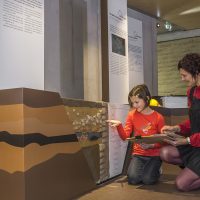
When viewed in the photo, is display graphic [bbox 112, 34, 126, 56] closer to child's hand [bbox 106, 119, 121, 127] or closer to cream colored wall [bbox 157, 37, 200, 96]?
child's hand [bbox 106, 119, 121, 127]

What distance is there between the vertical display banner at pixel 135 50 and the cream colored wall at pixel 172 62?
11.3ft

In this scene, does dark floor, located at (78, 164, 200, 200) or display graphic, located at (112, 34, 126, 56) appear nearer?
dark floor, located at (78, 164, 200, 200)

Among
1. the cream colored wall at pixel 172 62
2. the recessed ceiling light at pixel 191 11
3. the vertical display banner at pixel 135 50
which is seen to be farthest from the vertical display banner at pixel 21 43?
the cream colored wall at pixel 172 62

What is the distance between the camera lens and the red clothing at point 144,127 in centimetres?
332

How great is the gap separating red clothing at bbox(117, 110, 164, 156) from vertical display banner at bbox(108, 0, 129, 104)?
526mm

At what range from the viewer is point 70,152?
272 cm

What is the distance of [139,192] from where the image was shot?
9.57ft

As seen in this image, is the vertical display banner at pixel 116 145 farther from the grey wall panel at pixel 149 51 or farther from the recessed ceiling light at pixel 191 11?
the recessed ceiling light at pixel 191 11

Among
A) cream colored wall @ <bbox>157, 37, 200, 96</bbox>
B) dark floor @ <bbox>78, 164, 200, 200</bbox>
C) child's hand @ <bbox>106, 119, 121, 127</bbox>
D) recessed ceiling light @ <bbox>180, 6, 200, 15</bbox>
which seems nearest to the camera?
dark floor @ <bbox>78, 164, 200, 200</bbox>

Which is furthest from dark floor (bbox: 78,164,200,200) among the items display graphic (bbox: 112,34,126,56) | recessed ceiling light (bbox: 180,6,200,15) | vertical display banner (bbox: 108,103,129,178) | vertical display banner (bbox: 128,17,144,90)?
recessed ceiling light (bbox: 180,6,200,15)

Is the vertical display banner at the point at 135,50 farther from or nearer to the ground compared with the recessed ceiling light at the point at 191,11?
nearer to the ground

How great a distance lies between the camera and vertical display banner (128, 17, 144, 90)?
4980 mm

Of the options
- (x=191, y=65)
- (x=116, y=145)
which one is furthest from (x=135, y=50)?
(x=191, y=65)

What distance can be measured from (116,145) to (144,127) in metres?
0.39
